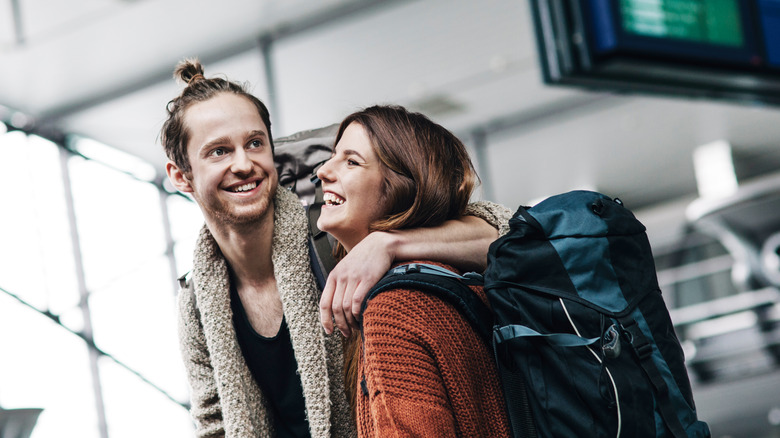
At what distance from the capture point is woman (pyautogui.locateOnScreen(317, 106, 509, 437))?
148cm

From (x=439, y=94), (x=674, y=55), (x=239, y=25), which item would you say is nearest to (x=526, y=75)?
(x=439, y=94)

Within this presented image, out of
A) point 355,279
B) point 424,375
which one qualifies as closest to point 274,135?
point 355,279

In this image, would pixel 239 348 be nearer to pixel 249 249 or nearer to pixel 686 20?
pixel 249 249

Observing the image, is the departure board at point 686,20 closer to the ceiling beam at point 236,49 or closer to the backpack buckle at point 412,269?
the backpack buckle at point 412,269

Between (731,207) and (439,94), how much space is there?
5.15 metres

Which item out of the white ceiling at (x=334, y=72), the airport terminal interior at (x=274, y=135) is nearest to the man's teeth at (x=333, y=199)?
the airport terminal interior at (x=274, y=135)

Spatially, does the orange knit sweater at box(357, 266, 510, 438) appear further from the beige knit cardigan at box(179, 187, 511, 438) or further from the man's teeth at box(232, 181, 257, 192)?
the man's teeth at box(232, 181, 257, 192)

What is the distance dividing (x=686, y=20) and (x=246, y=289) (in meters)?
1.84

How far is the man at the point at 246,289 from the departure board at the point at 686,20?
104 cm

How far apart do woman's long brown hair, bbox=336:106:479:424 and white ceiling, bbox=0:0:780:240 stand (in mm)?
3947

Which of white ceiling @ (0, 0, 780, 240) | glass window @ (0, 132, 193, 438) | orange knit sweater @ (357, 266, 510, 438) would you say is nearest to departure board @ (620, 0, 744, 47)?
orange knit sweater @ (357, 266, 510, 438)

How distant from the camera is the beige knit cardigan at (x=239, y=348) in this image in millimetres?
2117

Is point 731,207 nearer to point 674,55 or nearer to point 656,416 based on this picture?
point 674,55

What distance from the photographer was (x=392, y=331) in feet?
4.97
